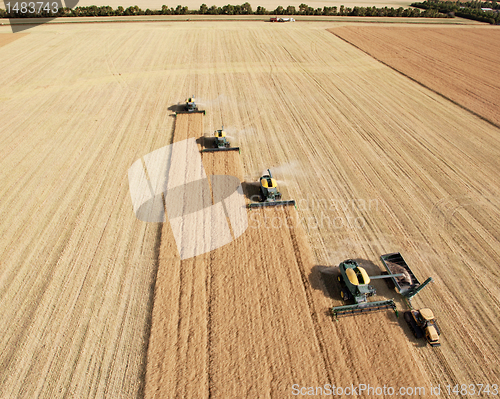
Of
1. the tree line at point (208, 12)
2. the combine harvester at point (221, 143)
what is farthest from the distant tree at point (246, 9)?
the combine harvester at point (221, 143)

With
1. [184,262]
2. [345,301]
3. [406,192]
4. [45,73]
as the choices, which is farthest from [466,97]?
[45,73]

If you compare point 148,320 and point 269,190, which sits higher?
point 269,190

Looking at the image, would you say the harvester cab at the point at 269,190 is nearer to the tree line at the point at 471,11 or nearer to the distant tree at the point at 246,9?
the distant tree at the point at 246,9

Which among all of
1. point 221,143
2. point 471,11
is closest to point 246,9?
point 221,143

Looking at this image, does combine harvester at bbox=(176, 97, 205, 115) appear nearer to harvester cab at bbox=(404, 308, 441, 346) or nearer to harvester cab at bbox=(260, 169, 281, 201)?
harvester cab at bbox=(260, 169, 281, 201)

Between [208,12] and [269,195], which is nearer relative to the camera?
[269,195]

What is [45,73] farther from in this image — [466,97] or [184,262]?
[466,97]

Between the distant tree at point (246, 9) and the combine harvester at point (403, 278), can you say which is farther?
the distant tree at point (246, 9)

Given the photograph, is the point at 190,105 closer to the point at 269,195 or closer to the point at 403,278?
the point at 269,195
